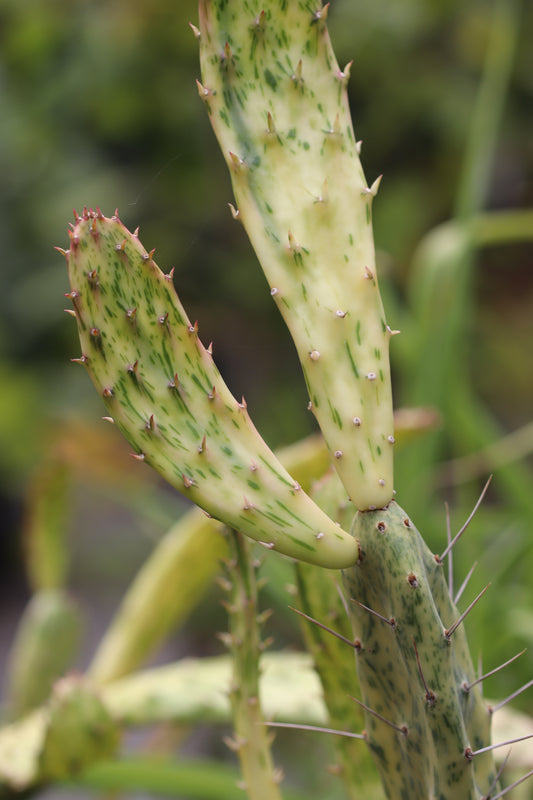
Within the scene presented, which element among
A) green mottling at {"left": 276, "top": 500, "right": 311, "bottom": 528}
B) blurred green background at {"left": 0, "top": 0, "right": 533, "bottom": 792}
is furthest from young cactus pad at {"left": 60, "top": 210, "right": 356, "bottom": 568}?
blurred green background at {"left": 0, "top": 0, "right": 533, "bottom": 792}

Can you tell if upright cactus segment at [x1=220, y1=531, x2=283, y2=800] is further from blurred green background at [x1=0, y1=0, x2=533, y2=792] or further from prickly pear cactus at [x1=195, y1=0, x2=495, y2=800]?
blurred green background at [x1=0, y1=0, x2=533, y2=792]

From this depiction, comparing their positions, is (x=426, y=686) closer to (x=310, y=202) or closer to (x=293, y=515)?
(x=293, y=515)

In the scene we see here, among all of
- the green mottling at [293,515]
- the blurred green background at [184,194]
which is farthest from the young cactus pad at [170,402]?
the blurred green background at [184,194]

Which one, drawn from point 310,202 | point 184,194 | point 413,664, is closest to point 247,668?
point 413,664

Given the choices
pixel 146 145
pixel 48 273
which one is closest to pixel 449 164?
pixel 146 145

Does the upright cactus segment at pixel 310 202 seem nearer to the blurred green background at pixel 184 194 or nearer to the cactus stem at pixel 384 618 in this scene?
the cactus stem at pixel 384 618

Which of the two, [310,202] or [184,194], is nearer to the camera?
[310,202]
